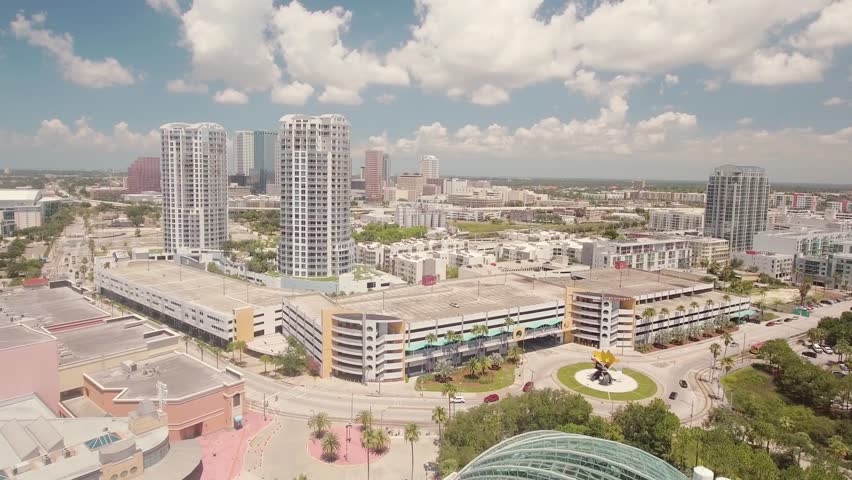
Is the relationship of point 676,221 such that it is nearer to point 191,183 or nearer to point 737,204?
point 737,204

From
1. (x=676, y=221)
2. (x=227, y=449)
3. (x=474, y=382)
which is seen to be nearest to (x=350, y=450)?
(x=227, y=449)

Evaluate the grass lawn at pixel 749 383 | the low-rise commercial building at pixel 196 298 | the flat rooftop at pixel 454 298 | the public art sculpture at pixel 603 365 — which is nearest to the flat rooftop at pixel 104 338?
the low-rise commercial building at pixel 196 298

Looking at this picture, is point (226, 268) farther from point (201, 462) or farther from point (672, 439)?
point (672, 439)

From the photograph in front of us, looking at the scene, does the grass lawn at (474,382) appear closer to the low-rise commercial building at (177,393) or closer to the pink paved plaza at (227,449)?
the pink paved plaza at (227,449)

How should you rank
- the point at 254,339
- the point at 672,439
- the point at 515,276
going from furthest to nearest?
the point at 515,276
the point at 254,339
the point at 672,439

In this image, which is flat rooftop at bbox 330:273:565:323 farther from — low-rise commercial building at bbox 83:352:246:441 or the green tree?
the green tree

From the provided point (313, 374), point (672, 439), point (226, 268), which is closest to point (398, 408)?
point (313, 374)
